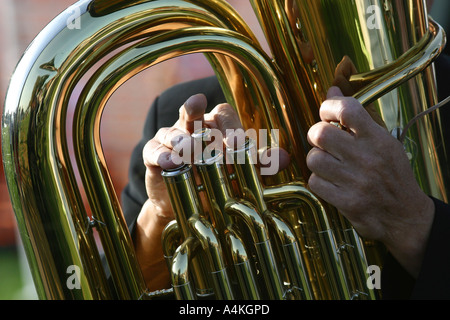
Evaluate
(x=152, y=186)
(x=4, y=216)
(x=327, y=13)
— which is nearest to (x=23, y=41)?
(x=4, y=216)

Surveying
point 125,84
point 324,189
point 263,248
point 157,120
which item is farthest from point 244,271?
point 125,84

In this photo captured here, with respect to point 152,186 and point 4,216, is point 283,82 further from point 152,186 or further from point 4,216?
point 4,216

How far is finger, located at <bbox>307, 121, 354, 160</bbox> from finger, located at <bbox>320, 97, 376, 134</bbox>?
13 millimetres

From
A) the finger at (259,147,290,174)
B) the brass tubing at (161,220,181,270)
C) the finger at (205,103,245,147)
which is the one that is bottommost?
the brass tubing at (161,220,181,270)

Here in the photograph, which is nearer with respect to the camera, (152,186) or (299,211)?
(299,211)

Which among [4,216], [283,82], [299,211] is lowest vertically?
[4,216]

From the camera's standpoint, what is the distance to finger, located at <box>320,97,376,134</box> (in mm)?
749

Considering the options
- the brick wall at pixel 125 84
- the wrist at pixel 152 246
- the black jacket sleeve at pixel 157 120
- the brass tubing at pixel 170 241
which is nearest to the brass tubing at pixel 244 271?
the brass tubing at pixel 170 241

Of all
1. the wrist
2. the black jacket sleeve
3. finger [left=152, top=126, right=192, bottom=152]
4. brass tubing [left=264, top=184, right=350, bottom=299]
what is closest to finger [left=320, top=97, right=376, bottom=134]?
brass tubing [left=264, top=184, right=350, bottom=299]

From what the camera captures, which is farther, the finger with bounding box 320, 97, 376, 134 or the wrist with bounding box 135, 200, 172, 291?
the wrist with bounding box 135, 200, 172, 291

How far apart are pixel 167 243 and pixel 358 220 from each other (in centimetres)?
29

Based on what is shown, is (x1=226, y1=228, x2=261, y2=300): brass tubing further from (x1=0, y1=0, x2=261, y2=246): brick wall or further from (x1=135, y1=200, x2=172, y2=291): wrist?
(x1=0, y1=0, x2=261, y2=246): brick wall

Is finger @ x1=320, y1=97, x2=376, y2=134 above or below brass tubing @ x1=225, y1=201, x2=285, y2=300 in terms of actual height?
above

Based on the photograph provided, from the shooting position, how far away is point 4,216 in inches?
152
